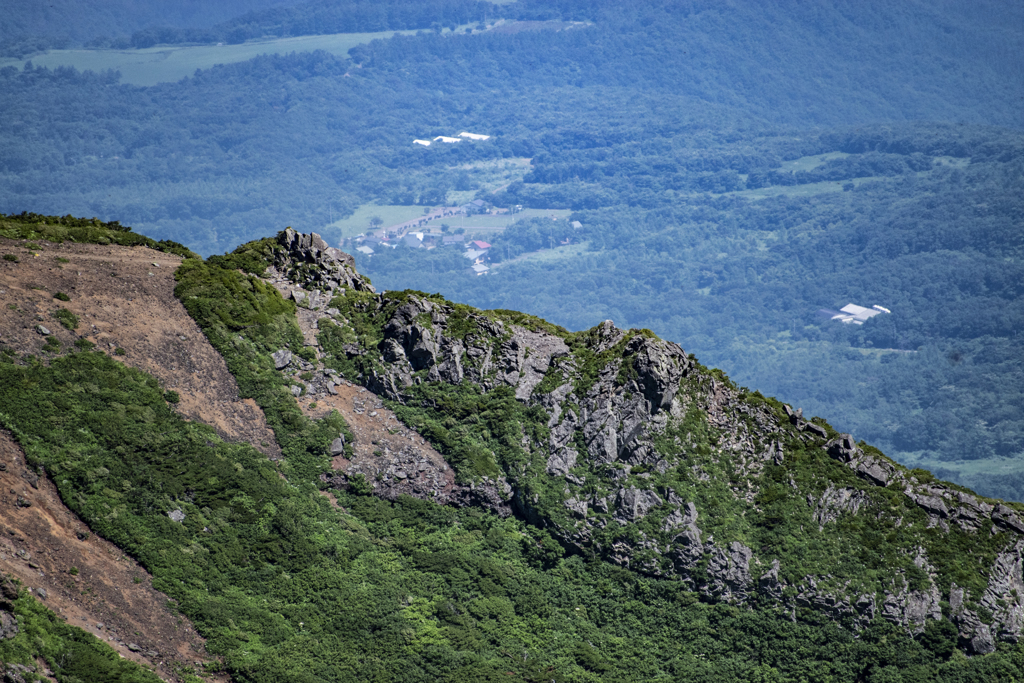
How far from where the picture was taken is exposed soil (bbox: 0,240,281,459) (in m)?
52.8

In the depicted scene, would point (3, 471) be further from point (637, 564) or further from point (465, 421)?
point (637, 564)

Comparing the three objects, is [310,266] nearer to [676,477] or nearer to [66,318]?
[66,318]

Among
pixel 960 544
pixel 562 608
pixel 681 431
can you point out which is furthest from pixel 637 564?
pixel 960 544

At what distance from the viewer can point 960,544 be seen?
178 ft

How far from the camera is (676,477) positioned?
188ft

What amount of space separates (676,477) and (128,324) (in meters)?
34.1

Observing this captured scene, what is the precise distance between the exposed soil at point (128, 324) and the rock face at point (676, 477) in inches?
195

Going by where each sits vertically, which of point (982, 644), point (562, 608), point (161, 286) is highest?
point (161, 286)

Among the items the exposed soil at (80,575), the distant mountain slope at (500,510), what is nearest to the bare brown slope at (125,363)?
the exposed soil at (80,575)

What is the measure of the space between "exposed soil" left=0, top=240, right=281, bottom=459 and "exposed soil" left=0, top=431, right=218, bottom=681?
30.0 feet

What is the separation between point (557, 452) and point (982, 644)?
26.0 m

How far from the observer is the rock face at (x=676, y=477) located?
5328 centimetres

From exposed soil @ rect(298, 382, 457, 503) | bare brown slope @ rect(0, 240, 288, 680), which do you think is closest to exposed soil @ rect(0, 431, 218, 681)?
bare brown slope @ rect(0, 240, 288, 680)

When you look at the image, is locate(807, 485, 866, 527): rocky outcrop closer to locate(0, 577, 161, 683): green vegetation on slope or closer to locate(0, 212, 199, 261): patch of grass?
locate(0, 577, 161, 683): green vegetation on slope
